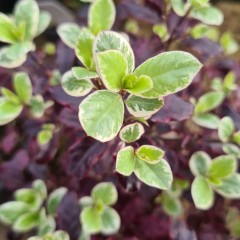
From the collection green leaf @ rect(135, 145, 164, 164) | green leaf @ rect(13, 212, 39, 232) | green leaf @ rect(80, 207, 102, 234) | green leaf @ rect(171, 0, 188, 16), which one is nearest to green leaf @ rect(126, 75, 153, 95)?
green leaf @ rect(135, 145, 164, 164)

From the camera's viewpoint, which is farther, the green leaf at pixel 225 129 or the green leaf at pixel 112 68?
the green leaf at pixel 225 129

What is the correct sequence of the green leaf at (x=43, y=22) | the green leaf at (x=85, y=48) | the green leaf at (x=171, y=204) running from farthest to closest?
the green leaf at (x=171, y=204)
the green leaf at (x=43, y=22)
the green leaf at (x=85, y=48)

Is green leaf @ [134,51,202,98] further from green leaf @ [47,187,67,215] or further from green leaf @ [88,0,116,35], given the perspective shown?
green leaf @ [47,187,67,215]

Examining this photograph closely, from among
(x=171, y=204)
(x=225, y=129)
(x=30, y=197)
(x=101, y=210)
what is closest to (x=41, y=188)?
(x=30, y=197)

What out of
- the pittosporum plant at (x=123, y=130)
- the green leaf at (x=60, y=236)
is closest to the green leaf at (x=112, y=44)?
the pittosporum plant at (x=123, y=130)

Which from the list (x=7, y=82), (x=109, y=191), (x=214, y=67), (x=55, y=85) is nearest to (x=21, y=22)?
(x=55, y=85)

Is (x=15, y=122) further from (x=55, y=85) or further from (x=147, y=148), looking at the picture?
(x=147, y=148)

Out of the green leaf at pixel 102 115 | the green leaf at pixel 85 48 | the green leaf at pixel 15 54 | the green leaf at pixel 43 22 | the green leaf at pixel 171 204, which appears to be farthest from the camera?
the green leaf at pixel 171 204

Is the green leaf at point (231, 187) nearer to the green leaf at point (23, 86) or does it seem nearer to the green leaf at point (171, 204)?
the green leaf at point (171, 204)

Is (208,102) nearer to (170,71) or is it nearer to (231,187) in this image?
(231,187)
